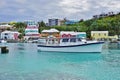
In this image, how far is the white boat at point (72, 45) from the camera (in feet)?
185

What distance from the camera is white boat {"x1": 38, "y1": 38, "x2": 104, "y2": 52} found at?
5638 cm

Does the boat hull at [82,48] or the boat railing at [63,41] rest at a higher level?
the boat railing at [63,41]

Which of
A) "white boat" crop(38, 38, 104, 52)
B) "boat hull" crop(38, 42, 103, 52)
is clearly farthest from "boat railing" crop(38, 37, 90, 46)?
"boat hull" crop(38, 42, 103, 52)

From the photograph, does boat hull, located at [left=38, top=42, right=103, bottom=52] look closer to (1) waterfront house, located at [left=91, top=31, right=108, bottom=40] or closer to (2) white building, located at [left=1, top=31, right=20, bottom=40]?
(1) waterfront house, located at [left=91, top=31, right=108, bottom=40]

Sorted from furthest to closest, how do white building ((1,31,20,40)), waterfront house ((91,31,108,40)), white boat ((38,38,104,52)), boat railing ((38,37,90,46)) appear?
white building ((1,31,20,40))
waterfront house ((91,31,108,40))
boat railing ((38,37,90,46))
white boat ((38,38,104,52))

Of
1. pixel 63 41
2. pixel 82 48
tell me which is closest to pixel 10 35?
pixel 63 41

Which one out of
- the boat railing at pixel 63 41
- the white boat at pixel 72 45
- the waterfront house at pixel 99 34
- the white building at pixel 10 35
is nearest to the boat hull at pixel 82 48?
the white boat at pixel 72 45

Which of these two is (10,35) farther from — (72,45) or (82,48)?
(82,48)

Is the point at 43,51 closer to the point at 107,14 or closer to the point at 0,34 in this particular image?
the point at 0,34

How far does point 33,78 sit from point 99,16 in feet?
539

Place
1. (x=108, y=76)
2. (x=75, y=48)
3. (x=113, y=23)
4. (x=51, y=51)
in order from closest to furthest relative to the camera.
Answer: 1. (x=108, y=76)
2. (x=75, y=48)
3. (x=51, y=51)
4. (x=113, y=23)

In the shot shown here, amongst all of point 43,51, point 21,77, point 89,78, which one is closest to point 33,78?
point 21,77

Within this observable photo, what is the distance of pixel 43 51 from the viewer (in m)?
63.3

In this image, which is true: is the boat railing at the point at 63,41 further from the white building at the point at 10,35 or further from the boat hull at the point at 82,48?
the white building at the point at 10,35
